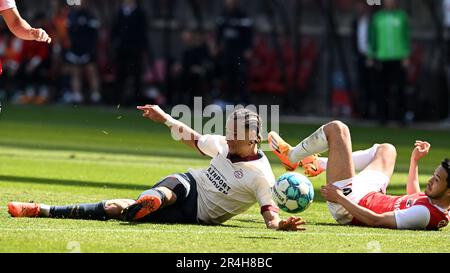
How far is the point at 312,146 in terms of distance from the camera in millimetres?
11062

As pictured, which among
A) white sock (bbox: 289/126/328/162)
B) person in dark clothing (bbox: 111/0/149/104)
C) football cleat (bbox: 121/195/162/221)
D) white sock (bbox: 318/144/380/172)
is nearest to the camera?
football cleat (bbox: 121/195/162/221)

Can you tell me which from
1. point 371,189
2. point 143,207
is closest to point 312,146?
point 371,189

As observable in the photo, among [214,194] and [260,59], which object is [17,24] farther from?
[260,59]

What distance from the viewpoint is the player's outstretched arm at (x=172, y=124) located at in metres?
10.8

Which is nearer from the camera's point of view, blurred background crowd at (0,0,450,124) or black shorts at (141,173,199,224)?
black shorts at (141,173,199,224)

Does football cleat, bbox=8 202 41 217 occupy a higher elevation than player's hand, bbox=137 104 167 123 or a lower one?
lower

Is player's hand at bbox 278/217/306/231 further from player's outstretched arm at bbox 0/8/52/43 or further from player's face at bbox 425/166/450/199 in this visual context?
player's outstretched arm at bbox 0/8/52/43

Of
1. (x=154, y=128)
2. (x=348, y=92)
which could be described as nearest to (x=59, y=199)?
(x=154, y=128)

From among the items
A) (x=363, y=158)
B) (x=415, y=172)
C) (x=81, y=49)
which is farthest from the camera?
(x=81, y=49)

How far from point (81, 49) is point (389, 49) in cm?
787

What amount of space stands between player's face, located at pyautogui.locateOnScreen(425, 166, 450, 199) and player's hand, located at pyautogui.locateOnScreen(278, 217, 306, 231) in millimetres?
1276

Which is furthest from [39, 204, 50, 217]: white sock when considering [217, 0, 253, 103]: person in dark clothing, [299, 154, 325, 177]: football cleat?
[217, 0, 253, 103]: person in dark clothing

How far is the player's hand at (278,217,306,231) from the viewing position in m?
9.80
